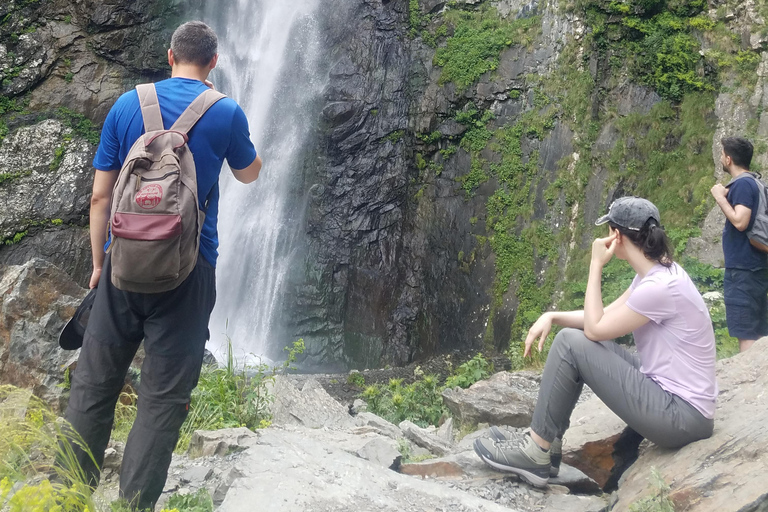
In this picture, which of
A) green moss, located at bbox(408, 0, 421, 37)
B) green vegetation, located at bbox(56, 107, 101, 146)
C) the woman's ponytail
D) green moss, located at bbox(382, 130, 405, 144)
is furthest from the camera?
green moss, located at bbox(408, 0, 421, 37)

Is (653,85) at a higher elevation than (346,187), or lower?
higher

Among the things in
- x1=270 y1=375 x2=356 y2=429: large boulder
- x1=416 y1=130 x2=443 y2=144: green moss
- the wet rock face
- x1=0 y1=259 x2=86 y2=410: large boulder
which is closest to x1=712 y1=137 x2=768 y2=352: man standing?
x1=270 y1=375 x2=356 y2=429: large boulder

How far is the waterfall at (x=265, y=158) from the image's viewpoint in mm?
13688

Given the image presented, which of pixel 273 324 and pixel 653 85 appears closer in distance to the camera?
pixel 653 85

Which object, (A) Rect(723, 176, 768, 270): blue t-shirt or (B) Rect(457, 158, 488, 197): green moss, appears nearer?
(A) Rect(723, 176, 768, 270): blue t-shirt

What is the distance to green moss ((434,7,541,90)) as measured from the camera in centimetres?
1238

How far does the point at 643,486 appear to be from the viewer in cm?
258

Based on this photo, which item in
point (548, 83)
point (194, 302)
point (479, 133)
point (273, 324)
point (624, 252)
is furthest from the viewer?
point (273, 324)

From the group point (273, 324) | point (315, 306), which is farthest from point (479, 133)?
point (273, 324)

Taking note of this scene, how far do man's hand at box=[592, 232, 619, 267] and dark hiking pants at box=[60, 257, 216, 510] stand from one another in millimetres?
1962

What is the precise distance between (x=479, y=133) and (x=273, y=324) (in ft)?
20.8

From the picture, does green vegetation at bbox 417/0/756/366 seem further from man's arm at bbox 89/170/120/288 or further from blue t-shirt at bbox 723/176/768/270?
man's arm at bbox 89/170/120/288

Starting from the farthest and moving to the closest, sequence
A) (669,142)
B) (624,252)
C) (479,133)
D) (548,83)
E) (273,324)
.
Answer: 1. (273,324)
2. (479,133)
3. (548,83)
4. (669,142)
5. (624,252)

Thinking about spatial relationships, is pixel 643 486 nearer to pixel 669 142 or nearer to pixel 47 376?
pixel 47 376
